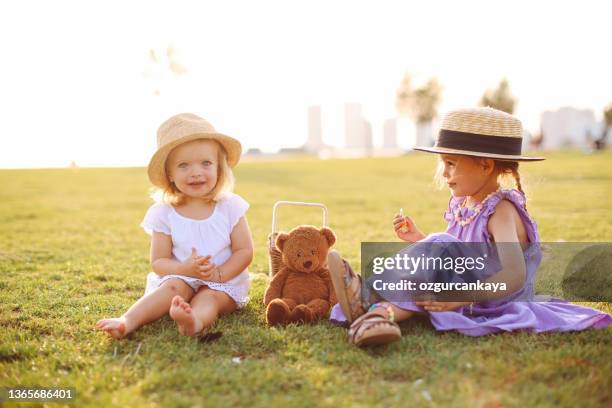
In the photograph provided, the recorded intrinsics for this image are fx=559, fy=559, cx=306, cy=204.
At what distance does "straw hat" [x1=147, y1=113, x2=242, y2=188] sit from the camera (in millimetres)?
3824

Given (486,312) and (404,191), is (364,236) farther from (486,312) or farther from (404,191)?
(404,191)

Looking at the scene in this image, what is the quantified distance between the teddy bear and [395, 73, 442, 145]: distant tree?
60978mm

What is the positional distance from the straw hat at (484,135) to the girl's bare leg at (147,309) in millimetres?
1897

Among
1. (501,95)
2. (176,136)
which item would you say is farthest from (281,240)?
(501,95)

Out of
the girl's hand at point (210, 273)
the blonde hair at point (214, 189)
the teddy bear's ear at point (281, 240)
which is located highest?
the blonde hair at point (214, 189)

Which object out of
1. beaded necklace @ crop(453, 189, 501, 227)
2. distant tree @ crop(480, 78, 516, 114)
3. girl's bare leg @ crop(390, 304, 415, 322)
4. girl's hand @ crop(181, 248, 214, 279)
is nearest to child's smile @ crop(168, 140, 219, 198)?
girl's hand @ crop(181, 248, 214, 279)

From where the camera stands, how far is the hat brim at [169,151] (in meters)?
3.84

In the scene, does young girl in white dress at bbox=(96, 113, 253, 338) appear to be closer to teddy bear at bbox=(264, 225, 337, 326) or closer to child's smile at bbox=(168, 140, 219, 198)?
child's smile at bbox=(168, 140, 219, 198)

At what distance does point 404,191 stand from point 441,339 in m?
12.5

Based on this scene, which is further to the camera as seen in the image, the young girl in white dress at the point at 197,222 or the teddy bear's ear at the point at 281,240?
the teddy bear's ear at the point at 281,240

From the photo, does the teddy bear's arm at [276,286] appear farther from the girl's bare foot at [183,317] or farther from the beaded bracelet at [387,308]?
the beaded bracelet at [387,308]

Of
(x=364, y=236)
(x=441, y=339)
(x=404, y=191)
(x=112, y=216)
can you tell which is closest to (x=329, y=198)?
(x=404, y=191)

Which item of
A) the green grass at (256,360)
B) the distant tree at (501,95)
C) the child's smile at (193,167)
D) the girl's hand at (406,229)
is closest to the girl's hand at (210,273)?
the green grass at (256,360)

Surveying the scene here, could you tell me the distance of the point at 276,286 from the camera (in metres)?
3.89
